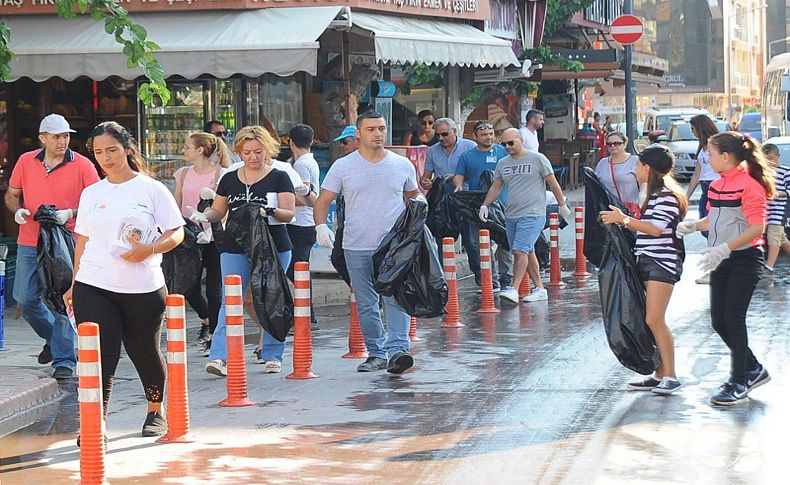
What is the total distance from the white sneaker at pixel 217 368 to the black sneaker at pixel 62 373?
1110 millimetres

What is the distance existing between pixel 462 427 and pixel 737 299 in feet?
6.74

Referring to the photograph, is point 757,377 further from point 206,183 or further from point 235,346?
point 206,183

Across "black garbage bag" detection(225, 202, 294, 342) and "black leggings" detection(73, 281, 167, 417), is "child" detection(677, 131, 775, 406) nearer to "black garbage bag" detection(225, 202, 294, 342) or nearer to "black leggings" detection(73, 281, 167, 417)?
"black garbage bag" detection(225, 202, 294, 342)

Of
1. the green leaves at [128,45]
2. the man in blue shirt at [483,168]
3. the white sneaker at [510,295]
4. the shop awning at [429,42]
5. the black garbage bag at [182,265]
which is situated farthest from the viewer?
the shop awning at [429,42]

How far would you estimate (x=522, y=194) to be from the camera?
14422 millimetres

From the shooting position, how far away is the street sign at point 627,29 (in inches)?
964

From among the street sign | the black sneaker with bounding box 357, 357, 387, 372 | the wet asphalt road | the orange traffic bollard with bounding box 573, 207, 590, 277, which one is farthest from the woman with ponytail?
the street sign

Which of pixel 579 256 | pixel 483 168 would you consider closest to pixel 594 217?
pixel 483 168

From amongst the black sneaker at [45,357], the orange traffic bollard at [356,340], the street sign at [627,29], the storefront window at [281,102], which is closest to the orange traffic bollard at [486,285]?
the orange traffic bollard at [356,340]

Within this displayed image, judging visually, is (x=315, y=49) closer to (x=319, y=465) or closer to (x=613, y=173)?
(x=613, y=173)

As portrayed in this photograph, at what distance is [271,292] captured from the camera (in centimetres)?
997

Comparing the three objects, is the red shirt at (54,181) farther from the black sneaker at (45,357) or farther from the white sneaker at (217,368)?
the white sneaker at (217,368)

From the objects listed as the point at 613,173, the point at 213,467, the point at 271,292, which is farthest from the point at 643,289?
the point at 613,173

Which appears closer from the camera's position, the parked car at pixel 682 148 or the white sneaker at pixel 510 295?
the white sneaker at pixel 510 295
